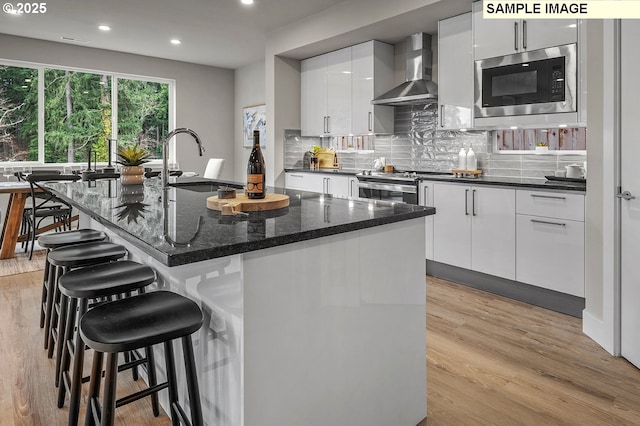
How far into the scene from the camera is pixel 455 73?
12.9 feet

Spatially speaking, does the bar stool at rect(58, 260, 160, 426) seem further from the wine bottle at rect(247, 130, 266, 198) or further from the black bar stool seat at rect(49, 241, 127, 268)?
the wine bottle at rect(247, 130, 266, 198)

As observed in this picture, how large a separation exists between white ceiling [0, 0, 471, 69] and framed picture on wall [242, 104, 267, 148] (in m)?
1.11

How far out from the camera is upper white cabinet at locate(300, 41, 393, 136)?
4.84 meters

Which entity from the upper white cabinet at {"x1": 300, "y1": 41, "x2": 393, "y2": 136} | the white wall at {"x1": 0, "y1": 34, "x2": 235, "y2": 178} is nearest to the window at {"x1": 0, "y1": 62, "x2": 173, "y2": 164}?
A: the white wall at {"x1": 0, "y1": 34, "x2": 235, "y2": 178}

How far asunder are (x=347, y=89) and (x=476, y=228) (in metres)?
2.38

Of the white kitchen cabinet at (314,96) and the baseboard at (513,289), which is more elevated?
the white kitchen cabinet at (314,96)

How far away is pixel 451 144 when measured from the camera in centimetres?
446

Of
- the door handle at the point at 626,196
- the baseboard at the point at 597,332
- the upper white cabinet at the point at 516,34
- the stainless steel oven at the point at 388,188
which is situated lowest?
the baseboard at the point at 597,332

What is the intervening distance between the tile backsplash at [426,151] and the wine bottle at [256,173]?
2.75 m

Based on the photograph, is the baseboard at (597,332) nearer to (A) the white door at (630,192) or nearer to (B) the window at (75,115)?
(A) the white door at (630,192)

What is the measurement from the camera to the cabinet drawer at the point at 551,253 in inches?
117

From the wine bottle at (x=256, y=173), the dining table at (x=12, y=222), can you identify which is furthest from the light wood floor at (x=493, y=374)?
the dining table at (x=12, y=222)

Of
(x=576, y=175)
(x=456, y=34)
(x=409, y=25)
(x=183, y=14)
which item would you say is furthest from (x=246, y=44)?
(x=576, y=175)

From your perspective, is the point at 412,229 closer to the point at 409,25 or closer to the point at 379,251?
the point at 379,251
